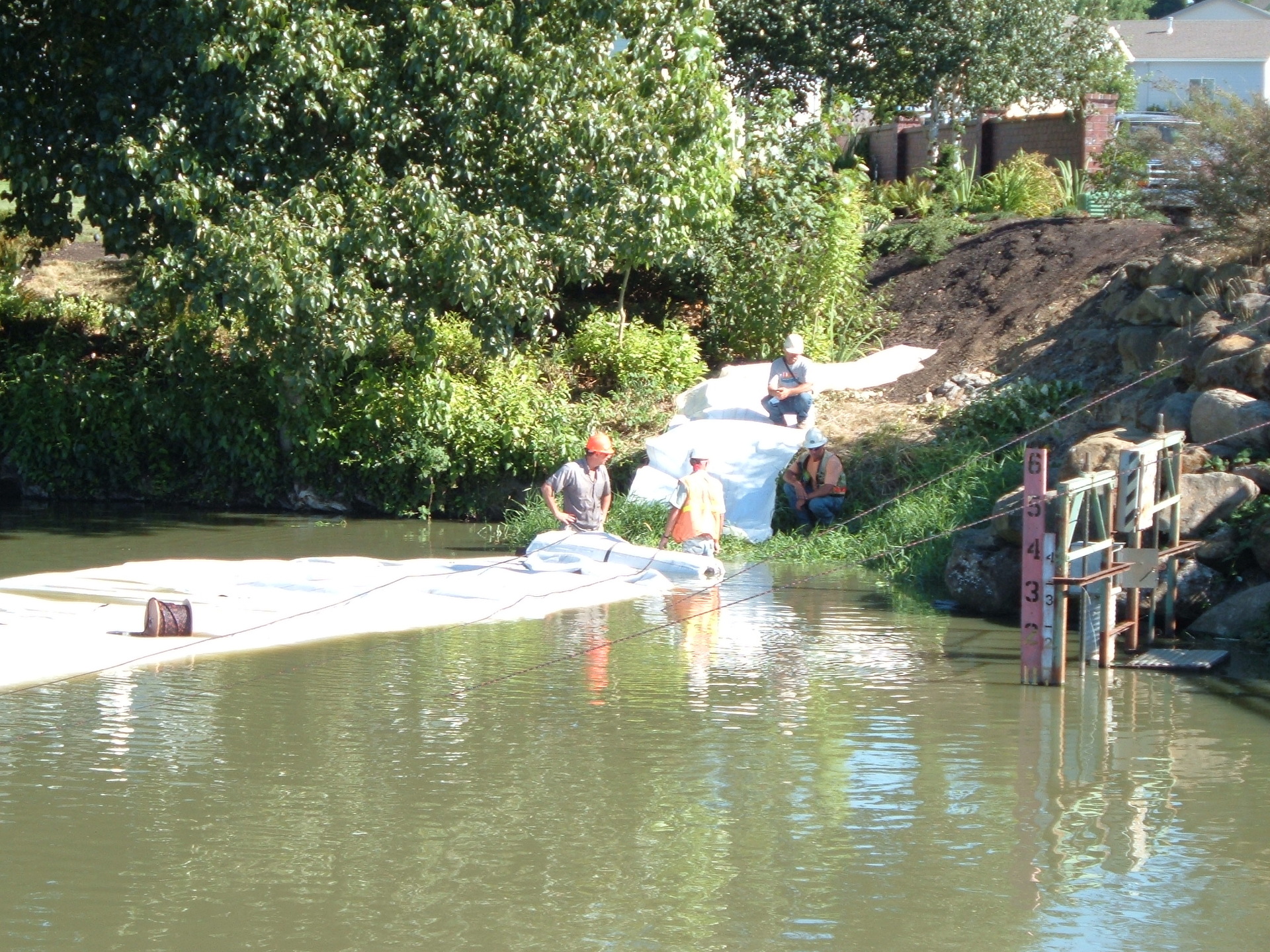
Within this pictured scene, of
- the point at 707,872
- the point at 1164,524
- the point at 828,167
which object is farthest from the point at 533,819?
the point at 828,167

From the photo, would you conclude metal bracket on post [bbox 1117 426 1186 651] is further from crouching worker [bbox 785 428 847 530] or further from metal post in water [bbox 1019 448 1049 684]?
crouching worker [bbox 785 428 847 530]

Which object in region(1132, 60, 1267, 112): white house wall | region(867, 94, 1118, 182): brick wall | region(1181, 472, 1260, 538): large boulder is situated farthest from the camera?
region(1132, 60, 1267, 112): white house wall

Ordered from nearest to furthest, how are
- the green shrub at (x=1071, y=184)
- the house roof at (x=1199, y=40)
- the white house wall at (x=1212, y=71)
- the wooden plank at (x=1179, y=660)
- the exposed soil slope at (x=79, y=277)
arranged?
the wooden plank at (x=1179, y=660)
the exposed soil slope at (x=79, y=277)
the green shrub at (x=1071, y=184)
the white house wall at (x=1212, y=71)
the house roof at (x=1199, y=40)

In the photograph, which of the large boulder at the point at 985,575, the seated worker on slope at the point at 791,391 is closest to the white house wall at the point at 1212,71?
the seated worker on slope at the point at 791,391

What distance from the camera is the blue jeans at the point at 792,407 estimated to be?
17328 mm

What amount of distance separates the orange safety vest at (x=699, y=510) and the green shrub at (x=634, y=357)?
5364mm

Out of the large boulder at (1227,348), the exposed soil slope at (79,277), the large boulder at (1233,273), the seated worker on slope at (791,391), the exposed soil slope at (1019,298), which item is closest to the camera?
the large boulder at (1227,348)

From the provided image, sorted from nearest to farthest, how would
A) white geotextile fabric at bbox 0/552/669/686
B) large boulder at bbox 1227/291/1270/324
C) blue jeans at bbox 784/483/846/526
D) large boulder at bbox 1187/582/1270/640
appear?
white geotextile fabric at bbox 0/552/669/686 → large boulder at bbox 1187/582/1270/640 → large boulder at bbox 1227/291/1270/324 → blue jeans at bbox 784/483/846/526

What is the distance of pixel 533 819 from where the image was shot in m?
6.84

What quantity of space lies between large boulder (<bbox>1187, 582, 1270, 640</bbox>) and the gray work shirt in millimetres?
5521

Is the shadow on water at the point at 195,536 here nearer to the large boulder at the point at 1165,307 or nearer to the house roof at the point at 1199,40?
the large boulder at the point at 1165,307

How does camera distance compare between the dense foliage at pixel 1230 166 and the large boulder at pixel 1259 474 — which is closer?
the large boulder at pixel 1259 474

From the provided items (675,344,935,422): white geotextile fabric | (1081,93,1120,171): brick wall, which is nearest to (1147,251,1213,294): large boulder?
(675,344,935,422): white geotextile fabric

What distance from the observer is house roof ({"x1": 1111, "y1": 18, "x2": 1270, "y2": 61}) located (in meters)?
48.6
